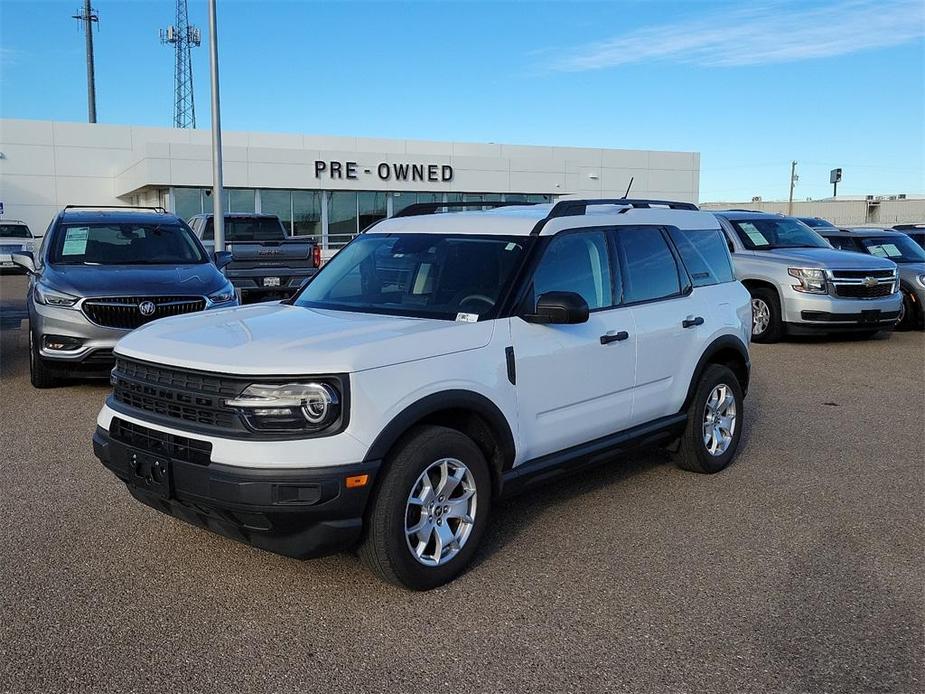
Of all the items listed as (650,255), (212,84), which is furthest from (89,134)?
(650,255)

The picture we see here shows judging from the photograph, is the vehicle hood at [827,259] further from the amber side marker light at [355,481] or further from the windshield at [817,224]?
the amber side marker light at [355,481]

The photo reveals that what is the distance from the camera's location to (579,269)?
5.27 meters

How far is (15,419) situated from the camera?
785 cm

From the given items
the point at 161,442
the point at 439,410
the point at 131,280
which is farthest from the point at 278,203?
the point at 439,410

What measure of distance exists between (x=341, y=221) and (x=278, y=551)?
36346mm

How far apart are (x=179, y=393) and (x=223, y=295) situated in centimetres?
535

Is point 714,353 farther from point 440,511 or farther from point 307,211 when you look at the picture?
point 307,211

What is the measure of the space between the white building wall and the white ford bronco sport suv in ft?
105

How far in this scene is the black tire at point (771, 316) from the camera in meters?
13.0

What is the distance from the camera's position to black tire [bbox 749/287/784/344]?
1301 cm

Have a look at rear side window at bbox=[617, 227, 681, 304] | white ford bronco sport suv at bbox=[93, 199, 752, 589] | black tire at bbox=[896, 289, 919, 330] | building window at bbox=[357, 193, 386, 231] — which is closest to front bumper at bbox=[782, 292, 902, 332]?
black tire at bbox=[896, 289, 919, 330]

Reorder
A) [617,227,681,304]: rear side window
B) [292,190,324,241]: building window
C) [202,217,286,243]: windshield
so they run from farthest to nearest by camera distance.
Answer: [292,190,324,241]: building window, [202,217,286,243]: windshield, [617,227,681,304]: rear side window

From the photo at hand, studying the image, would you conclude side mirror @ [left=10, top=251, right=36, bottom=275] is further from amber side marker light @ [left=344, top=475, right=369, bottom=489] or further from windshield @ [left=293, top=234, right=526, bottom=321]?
amber side marker light @ [left=344, top=475, right=369, bottom=489]

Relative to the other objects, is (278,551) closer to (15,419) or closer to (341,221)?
(15,419)
